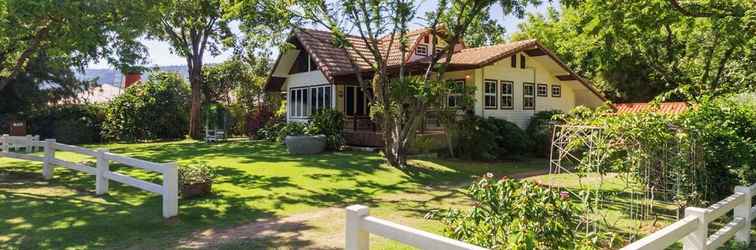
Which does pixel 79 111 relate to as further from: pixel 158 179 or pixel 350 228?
pixel 350 228

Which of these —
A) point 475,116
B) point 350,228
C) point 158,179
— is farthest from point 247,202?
point 475,116

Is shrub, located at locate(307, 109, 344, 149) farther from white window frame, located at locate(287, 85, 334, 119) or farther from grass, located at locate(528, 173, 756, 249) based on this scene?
grass, located at locate(528, 173, 756, 249)

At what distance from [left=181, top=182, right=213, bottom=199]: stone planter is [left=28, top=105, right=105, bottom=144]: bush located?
16.8 meters

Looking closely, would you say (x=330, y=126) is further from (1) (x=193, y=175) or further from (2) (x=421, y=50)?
(1) (x=193, y=175)

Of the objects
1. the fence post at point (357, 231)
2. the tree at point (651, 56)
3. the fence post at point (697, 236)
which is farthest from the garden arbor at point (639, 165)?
the tree at point (651, 56)

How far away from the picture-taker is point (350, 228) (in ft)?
10.0

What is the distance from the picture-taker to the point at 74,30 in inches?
379

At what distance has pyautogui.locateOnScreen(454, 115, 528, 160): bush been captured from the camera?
1501 centimetres

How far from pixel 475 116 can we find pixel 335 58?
6771 millimetres

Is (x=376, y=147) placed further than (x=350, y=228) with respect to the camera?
Yes

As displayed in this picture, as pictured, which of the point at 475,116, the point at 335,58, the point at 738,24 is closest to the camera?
the point at 738,24

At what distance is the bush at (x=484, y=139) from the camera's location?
15008 mm

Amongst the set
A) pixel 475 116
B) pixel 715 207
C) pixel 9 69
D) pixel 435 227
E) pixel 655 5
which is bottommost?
pixel 435 227

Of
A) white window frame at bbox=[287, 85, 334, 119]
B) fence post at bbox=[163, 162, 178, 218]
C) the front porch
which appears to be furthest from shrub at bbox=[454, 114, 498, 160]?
fence post at bbox=[163, 162, 178, 218]
